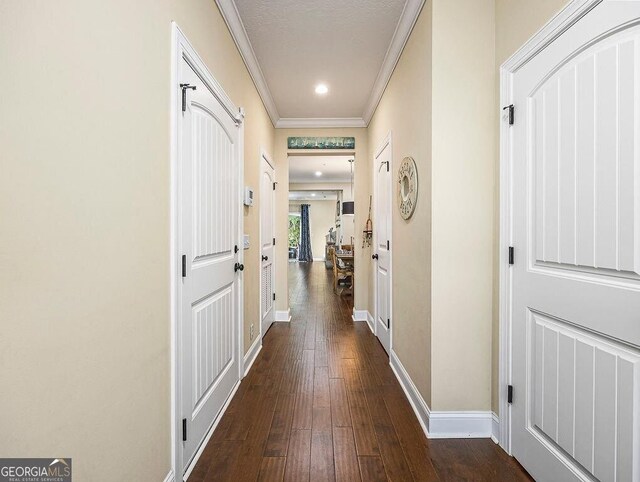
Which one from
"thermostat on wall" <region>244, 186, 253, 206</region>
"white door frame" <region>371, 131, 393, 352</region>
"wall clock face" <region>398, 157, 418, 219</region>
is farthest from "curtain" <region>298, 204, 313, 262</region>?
"wall clock face" <region>398, 157, 418, 219</region>

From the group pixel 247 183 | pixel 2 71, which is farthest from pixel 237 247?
pixel 2 71

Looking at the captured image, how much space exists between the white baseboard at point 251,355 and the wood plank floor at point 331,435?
0.05 m

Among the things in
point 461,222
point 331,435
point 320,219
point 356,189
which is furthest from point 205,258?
point 320,219

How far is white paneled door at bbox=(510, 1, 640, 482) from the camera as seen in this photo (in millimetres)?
1124

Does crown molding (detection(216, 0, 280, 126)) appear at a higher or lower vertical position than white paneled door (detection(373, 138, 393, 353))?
higher

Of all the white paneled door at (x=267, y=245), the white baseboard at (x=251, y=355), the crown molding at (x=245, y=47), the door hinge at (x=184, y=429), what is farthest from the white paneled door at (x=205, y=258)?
the white paneled door at (x=267, y=245)

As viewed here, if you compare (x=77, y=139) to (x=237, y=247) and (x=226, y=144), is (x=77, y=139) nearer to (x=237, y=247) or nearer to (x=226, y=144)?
(x=226, y=144)

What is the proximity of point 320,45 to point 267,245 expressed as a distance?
2.20m

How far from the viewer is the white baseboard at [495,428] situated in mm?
1842

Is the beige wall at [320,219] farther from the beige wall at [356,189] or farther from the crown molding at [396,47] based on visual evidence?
the crown molding at [396,47]

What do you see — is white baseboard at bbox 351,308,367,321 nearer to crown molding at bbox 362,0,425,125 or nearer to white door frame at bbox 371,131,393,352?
white door frame at bbox 371,131,393,352

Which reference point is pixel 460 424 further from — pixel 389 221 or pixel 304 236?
pixel 304 236

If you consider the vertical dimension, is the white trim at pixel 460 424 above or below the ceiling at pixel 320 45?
below

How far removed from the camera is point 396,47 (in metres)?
2.65
